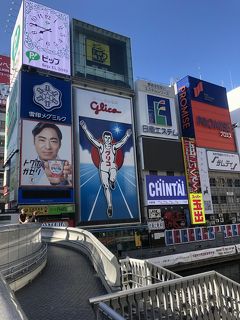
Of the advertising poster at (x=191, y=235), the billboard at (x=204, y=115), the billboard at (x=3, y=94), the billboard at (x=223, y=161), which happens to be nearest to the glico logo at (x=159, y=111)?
the billboard at (x=204, y=115)

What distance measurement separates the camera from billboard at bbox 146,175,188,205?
4534 cm

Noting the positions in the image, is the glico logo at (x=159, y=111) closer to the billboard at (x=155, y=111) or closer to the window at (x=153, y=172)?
the billboard at (x=155, y=111)

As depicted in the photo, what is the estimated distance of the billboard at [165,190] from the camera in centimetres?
4534

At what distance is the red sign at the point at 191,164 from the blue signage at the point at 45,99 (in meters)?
18.9

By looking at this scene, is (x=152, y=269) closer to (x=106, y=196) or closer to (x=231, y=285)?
(x=231, y=285)

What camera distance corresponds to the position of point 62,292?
8.48 metres

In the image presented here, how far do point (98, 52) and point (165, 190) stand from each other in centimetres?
2200

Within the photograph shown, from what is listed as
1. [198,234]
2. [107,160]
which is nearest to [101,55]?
[107,160]

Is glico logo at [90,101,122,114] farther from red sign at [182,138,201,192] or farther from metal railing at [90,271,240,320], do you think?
metal railing at [90,271,240,320]

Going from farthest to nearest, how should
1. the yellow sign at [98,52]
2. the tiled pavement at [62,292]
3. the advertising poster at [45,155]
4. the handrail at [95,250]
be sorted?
the yellow sign at [98,52], the advertising poster at [45,155], the handrail at [95,250], the tiled pavement at [62,292]

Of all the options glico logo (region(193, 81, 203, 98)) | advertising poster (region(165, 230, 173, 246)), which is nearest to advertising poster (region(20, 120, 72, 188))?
advertising poster (region(165, 230, 173, 246))

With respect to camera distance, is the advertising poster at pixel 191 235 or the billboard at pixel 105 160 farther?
the billboard at pixel 105 160

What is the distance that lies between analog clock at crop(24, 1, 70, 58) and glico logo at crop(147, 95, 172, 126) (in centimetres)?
1426

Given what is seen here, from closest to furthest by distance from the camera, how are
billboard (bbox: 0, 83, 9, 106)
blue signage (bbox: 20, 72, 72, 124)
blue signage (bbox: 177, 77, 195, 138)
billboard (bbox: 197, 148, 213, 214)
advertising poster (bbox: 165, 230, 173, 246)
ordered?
advertising poster (bbox: 165, 230, 173, 246)
blue signage (bbox: 20, 72, 72, 124)
billboard (bbox: 197, 148, 213, 214)
blue signage (bbox: 177, 77, 195, 138)
billboard (bbox: 0, 83, 9, 106)
